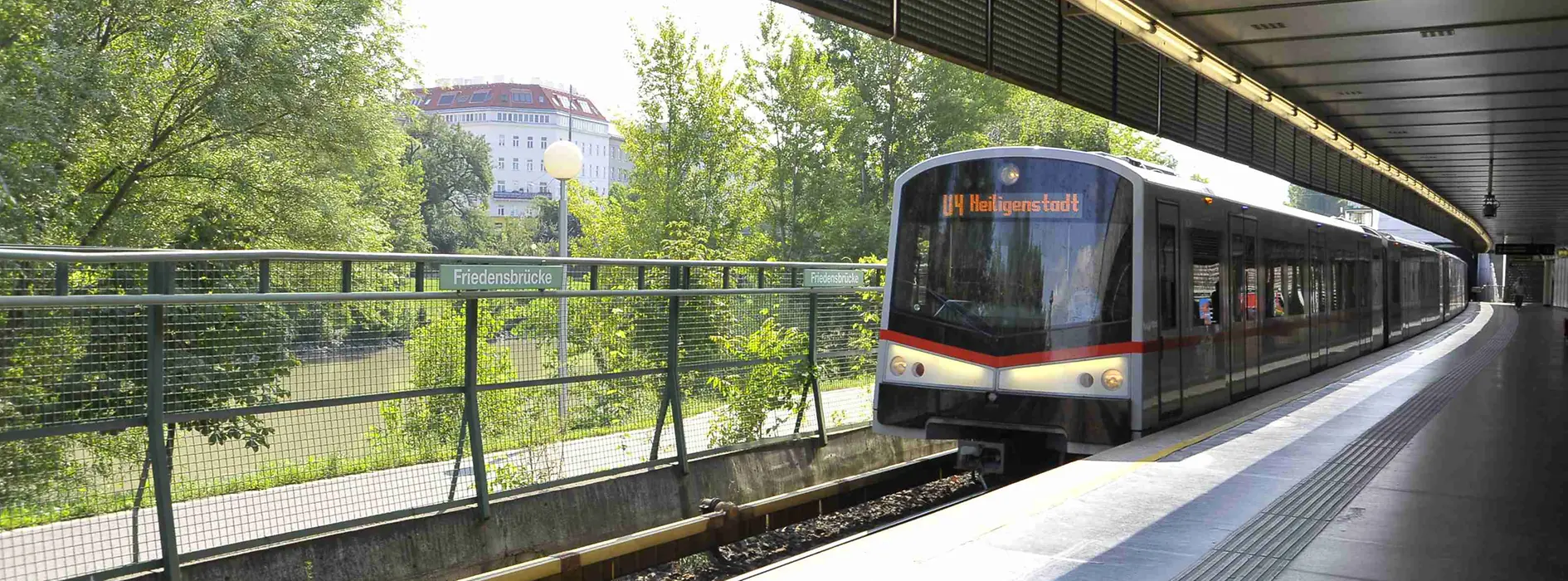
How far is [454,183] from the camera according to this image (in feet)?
336

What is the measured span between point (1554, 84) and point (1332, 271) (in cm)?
458

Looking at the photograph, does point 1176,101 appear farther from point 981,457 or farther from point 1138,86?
point 981,457

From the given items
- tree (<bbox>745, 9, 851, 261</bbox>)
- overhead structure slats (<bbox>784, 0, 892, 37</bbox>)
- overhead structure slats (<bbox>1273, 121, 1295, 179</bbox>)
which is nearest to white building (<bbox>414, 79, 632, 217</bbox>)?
tree (<bbox>745, 9, 851, 261</bbox>)

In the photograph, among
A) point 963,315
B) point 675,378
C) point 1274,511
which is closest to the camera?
point 1274,511

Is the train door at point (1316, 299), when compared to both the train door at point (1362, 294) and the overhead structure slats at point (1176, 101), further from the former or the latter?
the overhead structure slats at point (1176, 101)

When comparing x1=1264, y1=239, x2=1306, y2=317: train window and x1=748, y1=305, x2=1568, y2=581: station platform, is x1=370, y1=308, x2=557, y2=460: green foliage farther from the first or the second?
x1=1264, y1=239, x2=1306, y2=317: train window

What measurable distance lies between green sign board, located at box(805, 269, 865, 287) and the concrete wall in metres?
1.62

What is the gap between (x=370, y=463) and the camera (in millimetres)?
7891

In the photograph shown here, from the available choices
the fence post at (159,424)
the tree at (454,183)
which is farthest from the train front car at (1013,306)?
the tree at (454,183)

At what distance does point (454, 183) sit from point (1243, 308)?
94792 mm

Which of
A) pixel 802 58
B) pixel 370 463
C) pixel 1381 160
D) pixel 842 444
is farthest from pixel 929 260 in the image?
pixel 802 58

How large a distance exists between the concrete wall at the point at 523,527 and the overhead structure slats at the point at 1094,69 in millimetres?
4056

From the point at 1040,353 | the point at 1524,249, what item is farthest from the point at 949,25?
the point at 1524,249

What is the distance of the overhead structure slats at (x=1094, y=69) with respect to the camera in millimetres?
8531
